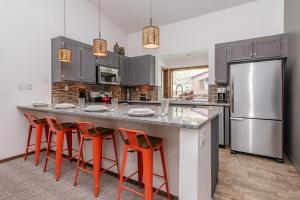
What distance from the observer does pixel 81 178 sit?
2318 mm

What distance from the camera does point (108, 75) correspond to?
4.67 meters

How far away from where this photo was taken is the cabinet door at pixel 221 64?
3.82 meters

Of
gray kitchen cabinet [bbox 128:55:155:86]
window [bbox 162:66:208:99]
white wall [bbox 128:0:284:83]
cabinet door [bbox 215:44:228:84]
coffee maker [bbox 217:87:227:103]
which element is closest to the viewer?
white wall [bbox 128:0:284:83]

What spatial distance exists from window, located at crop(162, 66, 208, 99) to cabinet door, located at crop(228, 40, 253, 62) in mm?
1641

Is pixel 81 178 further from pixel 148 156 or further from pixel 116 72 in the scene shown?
pixel 116 72

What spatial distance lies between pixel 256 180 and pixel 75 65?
13.3 feet

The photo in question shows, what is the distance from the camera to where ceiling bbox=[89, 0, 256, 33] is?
4090 mm

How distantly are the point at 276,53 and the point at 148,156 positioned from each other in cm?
335

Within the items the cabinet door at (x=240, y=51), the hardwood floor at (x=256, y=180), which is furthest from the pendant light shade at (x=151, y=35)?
the cabinet door at (x=240, y=51)

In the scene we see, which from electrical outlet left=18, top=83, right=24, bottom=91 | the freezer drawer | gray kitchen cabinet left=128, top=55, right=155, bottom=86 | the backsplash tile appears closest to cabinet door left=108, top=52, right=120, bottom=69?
gray kitchen cabinet left=128, top=55, right=155, bottom=86

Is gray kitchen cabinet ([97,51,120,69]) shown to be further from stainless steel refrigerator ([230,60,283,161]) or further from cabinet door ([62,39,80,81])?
stainless steel refrigerator ([230,60,283,161])

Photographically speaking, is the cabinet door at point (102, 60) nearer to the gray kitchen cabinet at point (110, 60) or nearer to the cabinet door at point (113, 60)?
the gray kitchen cabinet at point (110, 60)

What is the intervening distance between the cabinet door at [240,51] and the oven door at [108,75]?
9.93 feet

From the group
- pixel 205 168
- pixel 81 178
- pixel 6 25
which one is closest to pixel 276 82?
pixel 205 168
